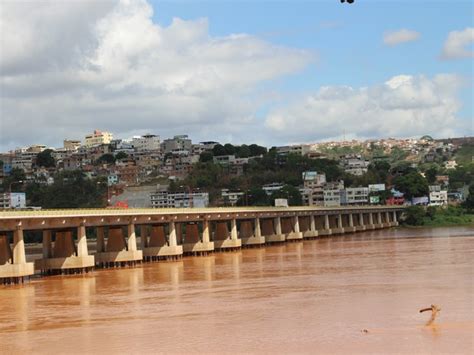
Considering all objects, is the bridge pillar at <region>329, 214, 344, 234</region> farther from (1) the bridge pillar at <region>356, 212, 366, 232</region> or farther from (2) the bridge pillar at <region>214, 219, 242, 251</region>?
(2) the bridge pillar at <region>214, 219, 242, 251</region>

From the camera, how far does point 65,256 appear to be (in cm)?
7650

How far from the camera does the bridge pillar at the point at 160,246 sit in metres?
93.2

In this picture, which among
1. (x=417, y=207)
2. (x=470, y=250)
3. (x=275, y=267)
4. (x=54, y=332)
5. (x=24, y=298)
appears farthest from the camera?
(x=417, y=207)

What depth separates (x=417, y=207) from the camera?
17462 cm

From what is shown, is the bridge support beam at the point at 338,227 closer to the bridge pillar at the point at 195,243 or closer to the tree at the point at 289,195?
the tree at the point at 289,195

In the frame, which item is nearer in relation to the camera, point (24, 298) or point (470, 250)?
point (24, 298)

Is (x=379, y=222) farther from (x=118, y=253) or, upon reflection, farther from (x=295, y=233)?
(x=118, y=253)

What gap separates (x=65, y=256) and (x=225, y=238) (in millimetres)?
40598

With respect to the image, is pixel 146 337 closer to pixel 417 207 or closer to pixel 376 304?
pixel 376 304

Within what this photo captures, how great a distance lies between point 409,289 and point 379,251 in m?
43.1

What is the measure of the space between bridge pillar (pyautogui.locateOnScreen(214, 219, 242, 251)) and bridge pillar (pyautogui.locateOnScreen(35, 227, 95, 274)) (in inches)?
1382

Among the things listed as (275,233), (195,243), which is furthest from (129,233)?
(275,233)

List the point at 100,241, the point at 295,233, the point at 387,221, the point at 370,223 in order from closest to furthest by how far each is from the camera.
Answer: the point at 100,241
the point at 295,233
the point at 370,223
the point at 387,221

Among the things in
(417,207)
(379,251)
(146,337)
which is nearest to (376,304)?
(146,337)
